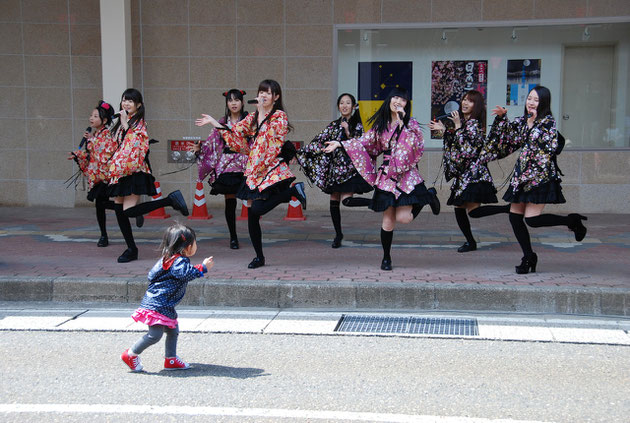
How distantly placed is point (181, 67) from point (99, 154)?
4381 millimetres

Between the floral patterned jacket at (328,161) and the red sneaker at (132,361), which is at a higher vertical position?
the floral patterned jacket at (328,161)

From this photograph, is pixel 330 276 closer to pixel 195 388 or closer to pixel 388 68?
pixel 195 388

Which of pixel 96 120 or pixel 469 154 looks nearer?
pixel 469 154

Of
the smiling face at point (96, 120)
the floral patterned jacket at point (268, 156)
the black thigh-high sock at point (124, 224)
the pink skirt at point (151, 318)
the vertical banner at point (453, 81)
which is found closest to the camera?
the pink skirt at point (151, 318)

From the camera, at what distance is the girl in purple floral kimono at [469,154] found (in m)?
7.84

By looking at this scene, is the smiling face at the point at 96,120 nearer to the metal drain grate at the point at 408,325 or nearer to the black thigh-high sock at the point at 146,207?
the black thigh-high sock at the point at 146,207

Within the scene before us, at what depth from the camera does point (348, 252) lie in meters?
8.49

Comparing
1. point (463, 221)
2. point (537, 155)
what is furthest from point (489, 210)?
point (537, 155)

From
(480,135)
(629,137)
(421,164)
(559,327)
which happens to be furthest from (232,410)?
(629,137)

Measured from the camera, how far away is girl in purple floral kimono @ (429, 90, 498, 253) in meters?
7.84

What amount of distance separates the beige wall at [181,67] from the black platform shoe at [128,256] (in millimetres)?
4574

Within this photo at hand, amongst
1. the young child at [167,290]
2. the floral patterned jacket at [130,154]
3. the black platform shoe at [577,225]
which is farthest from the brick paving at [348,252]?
the young child at [167,290]

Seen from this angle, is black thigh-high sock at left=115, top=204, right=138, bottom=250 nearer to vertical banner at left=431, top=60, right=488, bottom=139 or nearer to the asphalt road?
the asphalt road

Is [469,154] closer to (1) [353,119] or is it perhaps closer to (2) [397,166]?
(2) [397,166]
